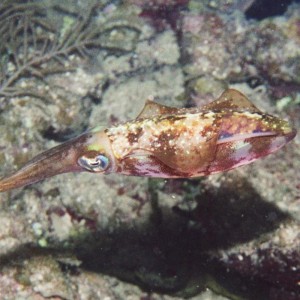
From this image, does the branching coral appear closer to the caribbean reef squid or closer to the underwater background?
the underwater background

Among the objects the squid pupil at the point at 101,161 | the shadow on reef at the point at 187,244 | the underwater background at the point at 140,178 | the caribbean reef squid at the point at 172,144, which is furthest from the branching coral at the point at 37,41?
the squid pupil at the point at 101,161

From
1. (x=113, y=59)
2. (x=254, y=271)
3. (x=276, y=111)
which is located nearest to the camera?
(x=254, y=271)

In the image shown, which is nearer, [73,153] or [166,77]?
[73,153]

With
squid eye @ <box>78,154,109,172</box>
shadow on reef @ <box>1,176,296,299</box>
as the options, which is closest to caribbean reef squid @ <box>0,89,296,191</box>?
squid eye @ <box>78,154,109,172</box>

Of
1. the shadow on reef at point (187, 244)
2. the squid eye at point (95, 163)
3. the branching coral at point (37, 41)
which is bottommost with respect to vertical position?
the shadow on reef at point (187, 244)

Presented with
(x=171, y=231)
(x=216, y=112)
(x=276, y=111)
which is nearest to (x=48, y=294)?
(x=171, y=231)

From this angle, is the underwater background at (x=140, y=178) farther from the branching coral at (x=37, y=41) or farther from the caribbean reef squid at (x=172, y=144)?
the caribbean reef squid at (x=172, y=144)

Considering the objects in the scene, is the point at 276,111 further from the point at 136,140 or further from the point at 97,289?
the point at 97,289
